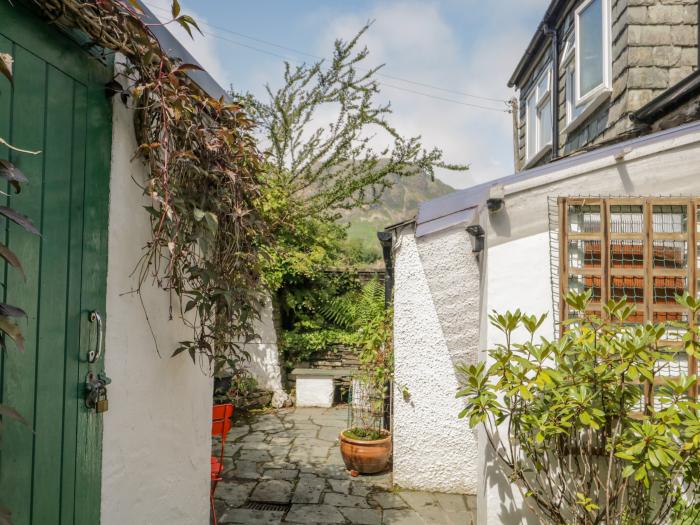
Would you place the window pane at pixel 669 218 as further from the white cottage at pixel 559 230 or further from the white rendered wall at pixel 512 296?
the white rendered wall at pixel 512 296

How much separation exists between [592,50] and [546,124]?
7.54 feet

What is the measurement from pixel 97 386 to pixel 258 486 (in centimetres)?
348

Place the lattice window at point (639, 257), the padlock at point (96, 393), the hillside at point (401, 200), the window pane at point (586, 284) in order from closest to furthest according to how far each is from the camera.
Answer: the padlock at point (96, 393), the lattice window at point (639, 257), the window pane at point (586, 284), the hillside at point (401, 200)

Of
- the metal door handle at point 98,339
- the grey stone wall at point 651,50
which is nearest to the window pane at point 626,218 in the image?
the grey stone wall at point 651,50

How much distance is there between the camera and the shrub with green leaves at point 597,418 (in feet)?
9.04

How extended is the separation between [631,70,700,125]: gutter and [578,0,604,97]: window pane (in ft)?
4.54

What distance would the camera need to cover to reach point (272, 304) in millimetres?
9055

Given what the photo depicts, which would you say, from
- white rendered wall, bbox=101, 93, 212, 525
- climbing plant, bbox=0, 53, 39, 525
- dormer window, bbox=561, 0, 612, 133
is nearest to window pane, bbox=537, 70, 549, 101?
dormer window, bbox=561, 0, 612, 133

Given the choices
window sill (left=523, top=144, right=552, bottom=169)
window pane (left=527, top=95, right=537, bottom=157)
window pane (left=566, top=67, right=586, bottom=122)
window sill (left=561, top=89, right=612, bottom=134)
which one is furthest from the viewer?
window pane (left=527, top=95, right=537, bottom=157)

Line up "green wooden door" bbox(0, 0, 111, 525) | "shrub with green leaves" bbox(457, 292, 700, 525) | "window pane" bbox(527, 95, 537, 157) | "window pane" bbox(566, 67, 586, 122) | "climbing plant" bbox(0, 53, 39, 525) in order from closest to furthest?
"climbing plant" bbox(0, 53, 39, 525) < "green wooden door" bbox(0, 0, 111, 525) < "shrub with green leaves" bbox(457, 292, 700, 525) < "window pane" bbox(566, 67, 586, 122) < "window pane" bbox(527, 95, 537, 157)

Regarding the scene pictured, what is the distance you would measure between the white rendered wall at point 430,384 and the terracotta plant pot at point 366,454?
0.34 meters

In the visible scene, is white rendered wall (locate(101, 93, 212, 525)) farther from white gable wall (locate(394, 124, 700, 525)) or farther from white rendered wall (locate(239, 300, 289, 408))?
white rendered wall (locate(239, 300, 289, 408))

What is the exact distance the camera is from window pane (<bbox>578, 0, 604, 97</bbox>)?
20.4 ft

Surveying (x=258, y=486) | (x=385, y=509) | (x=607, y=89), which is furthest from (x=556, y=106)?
(x=258, y=486)
